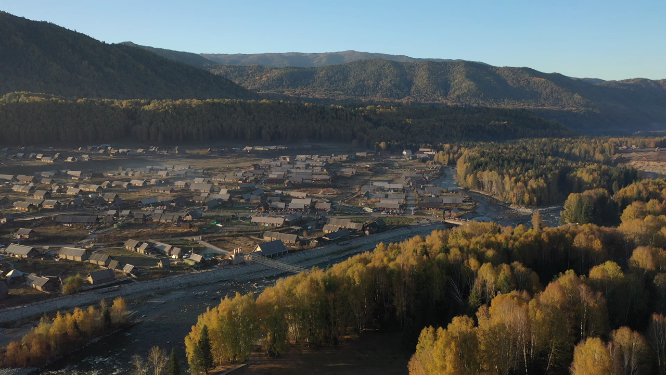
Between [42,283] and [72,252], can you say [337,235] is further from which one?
[42,283]

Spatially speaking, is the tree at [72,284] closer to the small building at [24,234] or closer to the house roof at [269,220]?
the small building at [24,234]

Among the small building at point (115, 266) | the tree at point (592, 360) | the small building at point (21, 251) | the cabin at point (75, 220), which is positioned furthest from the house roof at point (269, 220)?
the tree at point (592, 360)

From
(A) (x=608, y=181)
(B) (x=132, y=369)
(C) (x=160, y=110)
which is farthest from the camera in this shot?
(C) (x=160, y=110)

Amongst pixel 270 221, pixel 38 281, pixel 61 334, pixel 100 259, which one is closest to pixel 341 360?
pixel 61 334

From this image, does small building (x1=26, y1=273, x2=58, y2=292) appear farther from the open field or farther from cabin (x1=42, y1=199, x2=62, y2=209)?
the open field

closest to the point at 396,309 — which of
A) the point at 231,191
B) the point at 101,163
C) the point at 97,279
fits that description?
the point at 97,279

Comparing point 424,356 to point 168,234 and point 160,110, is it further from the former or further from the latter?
point 160,110
